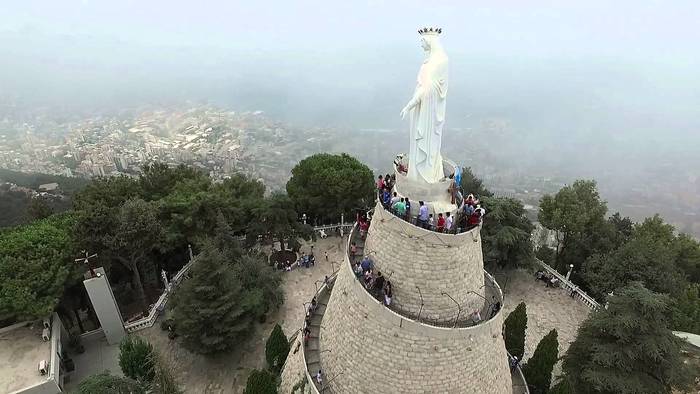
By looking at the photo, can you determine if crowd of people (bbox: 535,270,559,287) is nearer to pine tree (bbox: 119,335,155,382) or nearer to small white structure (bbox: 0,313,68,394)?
pine tree (bbox: 119,335,155,382)

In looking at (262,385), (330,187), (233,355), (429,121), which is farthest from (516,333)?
(330,187)

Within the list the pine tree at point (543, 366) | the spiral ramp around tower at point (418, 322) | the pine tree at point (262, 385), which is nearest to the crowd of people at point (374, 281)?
the spiral ramp around tower at point (418, 322)

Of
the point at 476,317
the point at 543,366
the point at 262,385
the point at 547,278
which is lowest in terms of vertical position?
the point at 547,278

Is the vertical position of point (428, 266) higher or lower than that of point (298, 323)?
higher

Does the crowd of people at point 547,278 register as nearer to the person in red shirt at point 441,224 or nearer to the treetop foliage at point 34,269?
the person in red shirt at point 441,224

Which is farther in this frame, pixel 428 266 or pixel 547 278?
pixel 547 278

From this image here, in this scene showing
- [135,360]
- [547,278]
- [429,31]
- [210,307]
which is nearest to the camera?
[429,31]

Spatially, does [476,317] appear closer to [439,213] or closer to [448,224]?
[448,224]
